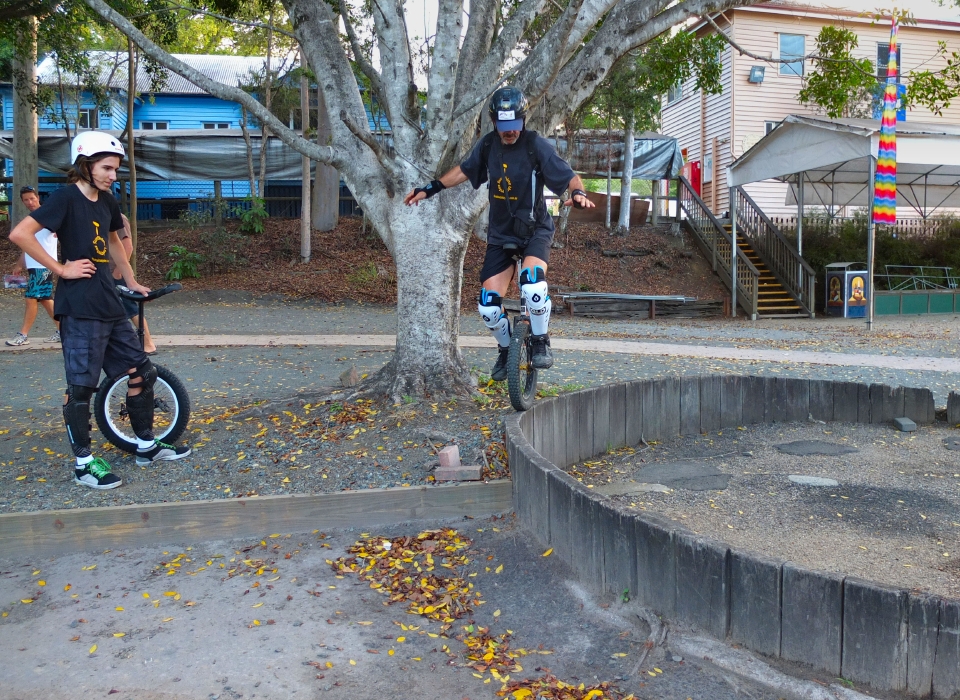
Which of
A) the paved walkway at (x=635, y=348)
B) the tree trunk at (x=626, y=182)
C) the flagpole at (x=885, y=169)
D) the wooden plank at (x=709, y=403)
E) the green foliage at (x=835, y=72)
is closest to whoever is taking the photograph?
the wooden plank at (x=709, y=403)

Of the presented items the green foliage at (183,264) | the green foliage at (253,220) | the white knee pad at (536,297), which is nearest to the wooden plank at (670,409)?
the white knee pad at (536,297)

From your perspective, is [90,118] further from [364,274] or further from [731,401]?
[731,401]

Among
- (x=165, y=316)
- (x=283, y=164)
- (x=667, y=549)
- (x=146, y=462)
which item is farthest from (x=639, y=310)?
(x=667, y=549)

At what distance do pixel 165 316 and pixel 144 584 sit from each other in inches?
456

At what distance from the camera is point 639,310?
18.7 m

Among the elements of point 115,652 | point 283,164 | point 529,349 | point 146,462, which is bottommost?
point 115,652

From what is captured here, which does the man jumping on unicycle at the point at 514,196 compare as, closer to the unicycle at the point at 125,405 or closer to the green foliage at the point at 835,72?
the unicycle at the point at 125,405

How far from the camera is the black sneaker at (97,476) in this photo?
5266 millimetres

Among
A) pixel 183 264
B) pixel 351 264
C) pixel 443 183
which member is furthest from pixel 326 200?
pixel 443 183

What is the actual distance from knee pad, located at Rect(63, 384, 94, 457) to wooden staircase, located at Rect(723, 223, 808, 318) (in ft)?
54.6

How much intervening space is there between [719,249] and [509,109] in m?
17.7

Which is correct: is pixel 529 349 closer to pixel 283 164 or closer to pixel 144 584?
pixel 144 584

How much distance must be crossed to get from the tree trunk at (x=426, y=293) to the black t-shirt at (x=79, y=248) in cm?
228

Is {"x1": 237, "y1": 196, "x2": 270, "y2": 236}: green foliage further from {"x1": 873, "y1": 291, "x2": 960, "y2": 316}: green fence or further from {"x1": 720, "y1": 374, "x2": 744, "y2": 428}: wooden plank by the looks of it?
{"x1": 720, "y1": 374, "x2": 744, "y2": 428}: wooden plank
